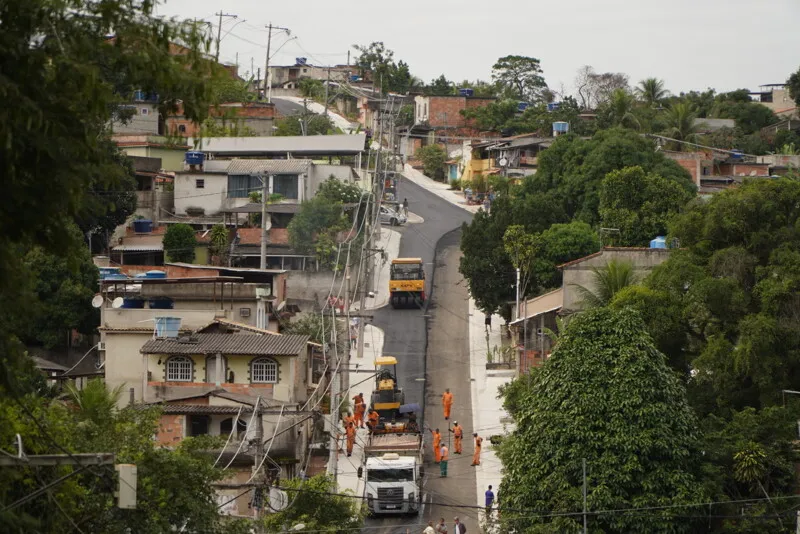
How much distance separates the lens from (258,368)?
43.5 meters

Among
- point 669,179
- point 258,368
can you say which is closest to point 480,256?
point 669,179

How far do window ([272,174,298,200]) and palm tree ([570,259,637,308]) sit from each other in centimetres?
2502

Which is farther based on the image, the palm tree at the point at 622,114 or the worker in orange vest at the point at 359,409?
the palm tree at the point at 622,114

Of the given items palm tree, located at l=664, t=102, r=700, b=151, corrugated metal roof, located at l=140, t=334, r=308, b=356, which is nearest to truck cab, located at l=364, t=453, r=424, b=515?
corrugated metal roof, located at l=140, t=334, r=308, b=356

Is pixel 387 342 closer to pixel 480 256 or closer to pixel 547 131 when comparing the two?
pixel 480 256

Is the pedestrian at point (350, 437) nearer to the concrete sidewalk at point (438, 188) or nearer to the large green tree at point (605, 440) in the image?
the large green tree at point (605, 440)

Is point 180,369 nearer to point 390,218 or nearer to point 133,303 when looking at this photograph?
point 133,303

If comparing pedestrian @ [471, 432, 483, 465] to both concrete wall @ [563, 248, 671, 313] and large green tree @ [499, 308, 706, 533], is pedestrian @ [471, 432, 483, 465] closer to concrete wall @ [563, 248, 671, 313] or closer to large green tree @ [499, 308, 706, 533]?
large green tree @ [499, 308, 706, 533]

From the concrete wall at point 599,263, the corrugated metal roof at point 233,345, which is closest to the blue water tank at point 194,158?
the concrete wall at point 599,263

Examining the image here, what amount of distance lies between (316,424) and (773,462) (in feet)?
42.8

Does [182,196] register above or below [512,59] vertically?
below

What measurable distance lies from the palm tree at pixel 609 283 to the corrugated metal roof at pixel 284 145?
31.7m

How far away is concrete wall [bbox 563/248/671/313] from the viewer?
49.0 m

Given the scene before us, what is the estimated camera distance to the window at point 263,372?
1709 inches
